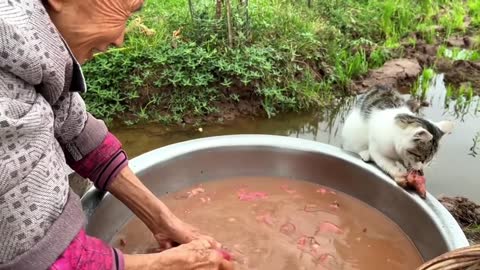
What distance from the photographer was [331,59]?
473cm

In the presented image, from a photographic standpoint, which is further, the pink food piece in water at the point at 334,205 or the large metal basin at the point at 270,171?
the pink food piece in water at the point at 334,205

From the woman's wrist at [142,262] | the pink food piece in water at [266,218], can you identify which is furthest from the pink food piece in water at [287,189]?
the woman's wrist at [142,262]

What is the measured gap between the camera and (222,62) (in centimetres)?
416

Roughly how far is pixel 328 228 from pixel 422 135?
638 millimetres

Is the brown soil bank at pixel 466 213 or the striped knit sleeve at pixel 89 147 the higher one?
the striped knit sleeve at pixel 89 147

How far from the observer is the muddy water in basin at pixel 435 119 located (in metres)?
3.54

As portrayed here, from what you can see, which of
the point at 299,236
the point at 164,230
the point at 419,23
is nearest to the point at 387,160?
the point at 299,236

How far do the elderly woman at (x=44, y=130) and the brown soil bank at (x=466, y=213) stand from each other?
1808mm

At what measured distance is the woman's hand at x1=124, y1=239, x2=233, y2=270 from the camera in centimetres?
158

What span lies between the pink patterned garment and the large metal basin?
2.35ft

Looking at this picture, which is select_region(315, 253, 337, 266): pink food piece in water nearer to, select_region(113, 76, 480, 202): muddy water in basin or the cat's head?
the cat's head

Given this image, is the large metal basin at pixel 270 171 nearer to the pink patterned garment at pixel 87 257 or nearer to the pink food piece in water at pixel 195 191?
the pink food piece in water at pixel 195 191

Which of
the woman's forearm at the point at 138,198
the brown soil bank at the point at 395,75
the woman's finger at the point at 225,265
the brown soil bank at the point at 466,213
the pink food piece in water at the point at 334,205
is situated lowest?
the brown soil bank at the point at 466,213

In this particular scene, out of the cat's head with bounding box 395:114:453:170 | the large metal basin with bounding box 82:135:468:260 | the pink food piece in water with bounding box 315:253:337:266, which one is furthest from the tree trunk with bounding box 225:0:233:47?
the pink food piece in water with bounding box 315:253:337:266
